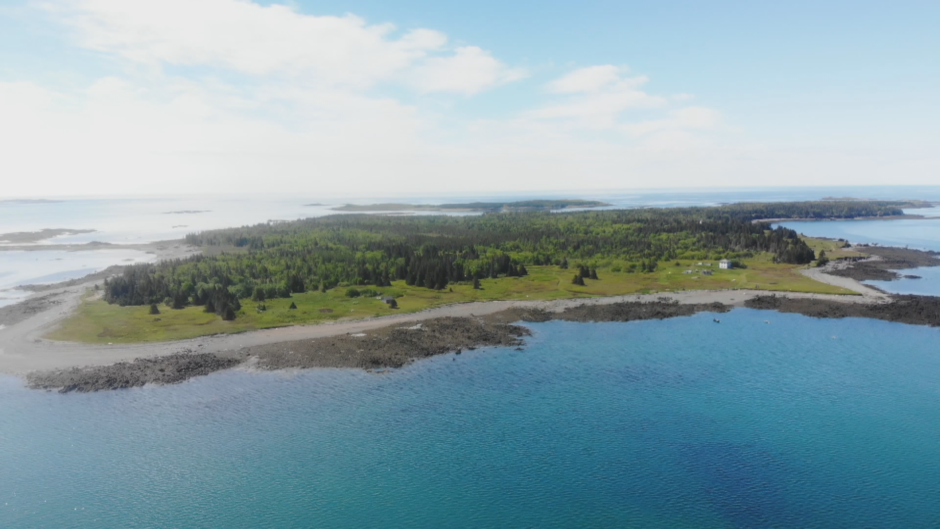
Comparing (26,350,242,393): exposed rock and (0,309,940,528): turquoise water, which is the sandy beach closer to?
Answer: (26,350,242,393): exposed rock

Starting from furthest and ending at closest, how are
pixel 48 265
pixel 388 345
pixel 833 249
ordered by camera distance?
1. pixel 833 249
2. pixel 48 265
3. pixel 388 345

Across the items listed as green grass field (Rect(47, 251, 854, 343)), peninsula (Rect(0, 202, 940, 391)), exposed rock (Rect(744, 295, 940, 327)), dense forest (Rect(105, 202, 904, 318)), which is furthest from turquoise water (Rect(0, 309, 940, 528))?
dense forest (Rect(105, 202, 904, 318))

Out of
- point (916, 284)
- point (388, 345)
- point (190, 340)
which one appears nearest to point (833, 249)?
point (916, 284)

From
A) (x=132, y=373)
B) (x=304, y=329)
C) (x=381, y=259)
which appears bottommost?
(x=132, y=373)

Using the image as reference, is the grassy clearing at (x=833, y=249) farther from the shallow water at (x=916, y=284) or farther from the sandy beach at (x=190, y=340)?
the sandy beach at (x=190, y=340)

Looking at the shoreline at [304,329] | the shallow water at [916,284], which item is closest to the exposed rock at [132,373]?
the shoreline at [304,329]

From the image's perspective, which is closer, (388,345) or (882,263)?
(388,345)

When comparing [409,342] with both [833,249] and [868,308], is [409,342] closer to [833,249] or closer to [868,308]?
[868,308]
